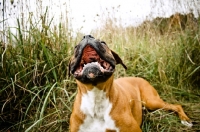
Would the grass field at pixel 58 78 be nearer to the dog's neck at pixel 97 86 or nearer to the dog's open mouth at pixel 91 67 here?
the dog's neck at pixel 97 86

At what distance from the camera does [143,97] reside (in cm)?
428

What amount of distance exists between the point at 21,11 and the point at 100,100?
1.95 metres

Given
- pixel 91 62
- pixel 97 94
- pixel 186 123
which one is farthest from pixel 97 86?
pixel 186 123

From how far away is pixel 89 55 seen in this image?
289cm

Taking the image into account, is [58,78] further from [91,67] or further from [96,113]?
[91,67]

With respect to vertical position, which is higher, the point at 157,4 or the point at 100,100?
the point at 157,4

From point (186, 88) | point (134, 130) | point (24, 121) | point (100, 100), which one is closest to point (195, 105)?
point (186, 88)

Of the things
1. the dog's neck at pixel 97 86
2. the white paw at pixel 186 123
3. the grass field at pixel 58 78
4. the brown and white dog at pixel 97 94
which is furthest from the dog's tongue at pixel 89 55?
the white paw at pixel 186 123

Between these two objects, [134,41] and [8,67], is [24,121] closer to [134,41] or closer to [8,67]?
[8,67]

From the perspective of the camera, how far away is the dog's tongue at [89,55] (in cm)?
285

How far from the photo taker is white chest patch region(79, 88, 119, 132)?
2.98 metres

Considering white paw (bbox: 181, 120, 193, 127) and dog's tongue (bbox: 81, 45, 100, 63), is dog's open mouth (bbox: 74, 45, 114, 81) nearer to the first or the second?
dog's tongue (bbox: 81, 45, 100, 63)

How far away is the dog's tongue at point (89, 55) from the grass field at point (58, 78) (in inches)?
36.3

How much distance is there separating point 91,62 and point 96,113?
0.53m
